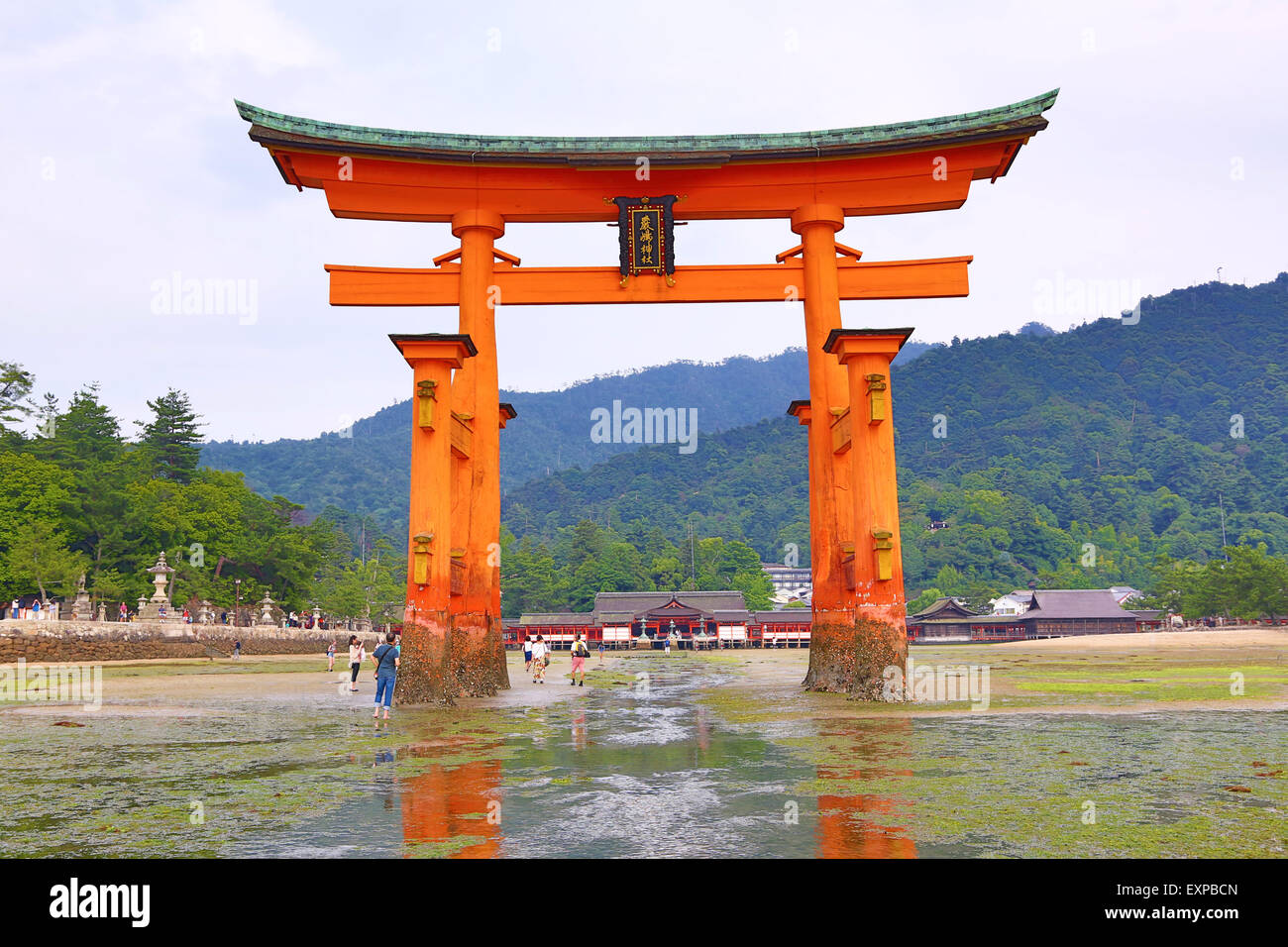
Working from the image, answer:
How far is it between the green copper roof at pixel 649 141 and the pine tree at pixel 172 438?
165 ft

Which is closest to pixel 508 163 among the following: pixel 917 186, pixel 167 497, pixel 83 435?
pixel 917 186

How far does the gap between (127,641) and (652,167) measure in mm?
32341

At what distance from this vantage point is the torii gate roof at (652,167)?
16969 millimetres

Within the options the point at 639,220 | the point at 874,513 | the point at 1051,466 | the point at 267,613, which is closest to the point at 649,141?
the point at 639,220

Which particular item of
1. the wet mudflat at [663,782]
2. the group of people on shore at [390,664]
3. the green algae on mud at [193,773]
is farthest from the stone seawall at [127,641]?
the green algae on mud at [193,773]

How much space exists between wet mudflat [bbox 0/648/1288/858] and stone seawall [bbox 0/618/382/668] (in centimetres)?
2155

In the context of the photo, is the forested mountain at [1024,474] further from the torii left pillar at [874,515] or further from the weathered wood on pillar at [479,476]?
the torii left pillar at [874,515]

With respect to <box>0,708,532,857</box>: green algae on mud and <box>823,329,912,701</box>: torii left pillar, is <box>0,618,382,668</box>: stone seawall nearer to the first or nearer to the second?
<box>0,708,532,857</box>: green algae on mud

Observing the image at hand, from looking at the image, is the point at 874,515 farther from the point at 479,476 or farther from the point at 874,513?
the point at 479,476

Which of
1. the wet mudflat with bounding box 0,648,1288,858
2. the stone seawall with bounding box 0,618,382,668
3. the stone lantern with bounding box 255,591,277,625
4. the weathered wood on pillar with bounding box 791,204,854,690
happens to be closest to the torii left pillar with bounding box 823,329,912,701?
the wet mudflat with bounding box 0,648,1288,858

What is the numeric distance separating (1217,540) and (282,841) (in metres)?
130

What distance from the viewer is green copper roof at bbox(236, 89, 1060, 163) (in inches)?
656

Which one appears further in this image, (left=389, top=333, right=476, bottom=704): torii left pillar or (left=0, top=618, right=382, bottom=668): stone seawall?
(left=0, top=618, right=382, bottom=668): stone seawall
